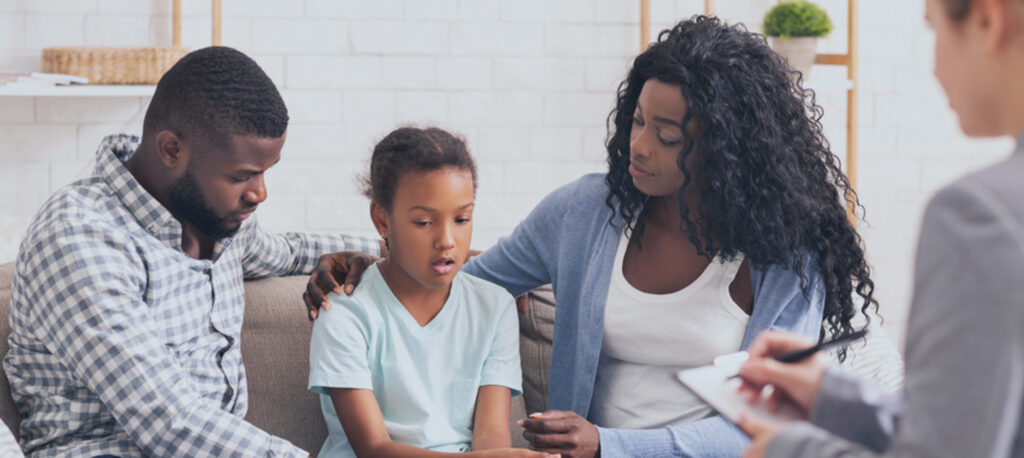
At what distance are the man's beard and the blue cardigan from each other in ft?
1.71

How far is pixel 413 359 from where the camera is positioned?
1.62 m

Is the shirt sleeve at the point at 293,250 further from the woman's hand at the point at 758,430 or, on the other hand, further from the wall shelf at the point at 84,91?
the woman's hand at the point at 758,430

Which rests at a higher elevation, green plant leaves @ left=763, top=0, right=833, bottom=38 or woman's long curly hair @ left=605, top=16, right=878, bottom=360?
green plant leaves @ left=763, top=0, right=833, bottom=38

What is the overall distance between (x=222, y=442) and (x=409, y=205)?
46 centimetres

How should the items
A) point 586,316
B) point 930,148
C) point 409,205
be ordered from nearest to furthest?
point 409,205, point 586,316, point 930,148

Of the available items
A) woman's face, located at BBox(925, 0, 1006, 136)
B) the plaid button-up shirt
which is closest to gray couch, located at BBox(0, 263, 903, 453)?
the plaid button-up shirt

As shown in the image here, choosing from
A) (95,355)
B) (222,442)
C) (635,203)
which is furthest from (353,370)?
(635,203)

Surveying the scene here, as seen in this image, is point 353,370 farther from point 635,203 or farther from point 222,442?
point 635,203

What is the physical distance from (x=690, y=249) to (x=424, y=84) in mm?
1645

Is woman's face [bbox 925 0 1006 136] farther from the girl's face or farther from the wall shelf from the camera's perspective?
the wall shelf

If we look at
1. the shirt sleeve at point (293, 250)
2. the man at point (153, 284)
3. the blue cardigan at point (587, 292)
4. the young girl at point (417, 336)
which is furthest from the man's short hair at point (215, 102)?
the blue cardigan at point (587, 292)

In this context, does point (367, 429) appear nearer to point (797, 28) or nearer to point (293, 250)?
point (293, 250)

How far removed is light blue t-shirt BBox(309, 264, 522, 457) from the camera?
1552 mm

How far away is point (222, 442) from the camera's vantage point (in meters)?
1.38
